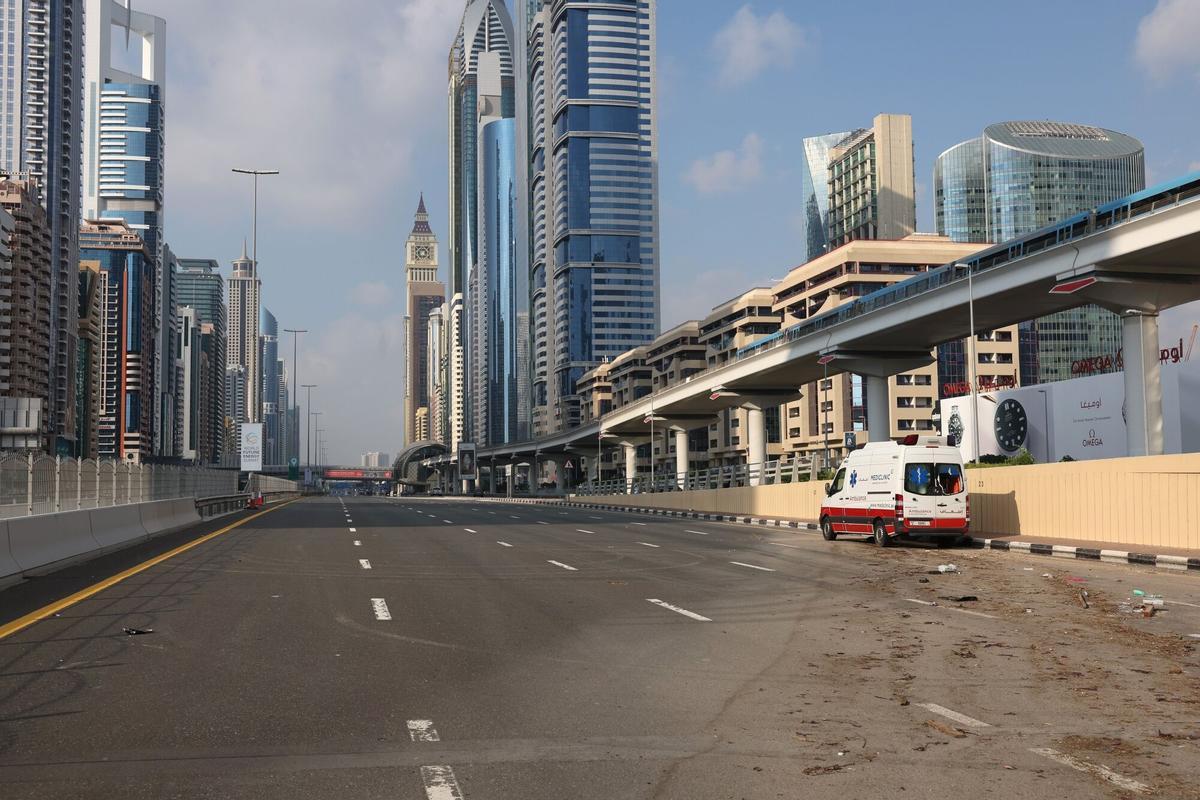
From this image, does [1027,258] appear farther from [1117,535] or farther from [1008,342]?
[1008,342]

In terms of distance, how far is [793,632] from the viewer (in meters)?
11.3

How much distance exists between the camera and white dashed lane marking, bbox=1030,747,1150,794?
5.48 meters

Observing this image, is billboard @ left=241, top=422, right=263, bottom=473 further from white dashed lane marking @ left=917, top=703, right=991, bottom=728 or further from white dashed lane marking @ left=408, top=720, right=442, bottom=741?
white dashed lane marking @ left=917, top=703, right=991, bottom=728

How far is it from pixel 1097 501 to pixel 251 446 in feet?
187

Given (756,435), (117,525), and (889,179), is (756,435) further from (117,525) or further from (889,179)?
(889,179)

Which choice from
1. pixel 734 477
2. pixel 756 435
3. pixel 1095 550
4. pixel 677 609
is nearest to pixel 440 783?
pixel 677 609

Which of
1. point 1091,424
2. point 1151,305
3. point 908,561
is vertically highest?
point 1151,305

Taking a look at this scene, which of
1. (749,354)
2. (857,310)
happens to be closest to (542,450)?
(749,354)

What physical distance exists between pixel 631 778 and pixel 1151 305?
4012 cm

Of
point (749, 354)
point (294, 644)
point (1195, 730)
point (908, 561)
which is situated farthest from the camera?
point (749, 354)

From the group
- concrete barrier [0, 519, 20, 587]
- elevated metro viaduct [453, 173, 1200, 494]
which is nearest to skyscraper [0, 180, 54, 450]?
elevated metro viaduct [453, 173, 1200, 494]

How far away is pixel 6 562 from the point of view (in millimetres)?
16125

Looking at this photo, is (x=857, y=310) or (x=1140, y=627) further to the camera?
(x=857, y=310)

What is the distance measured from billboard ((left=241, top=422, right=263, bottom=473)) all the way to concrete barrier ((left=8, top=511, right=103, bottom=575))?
1906 inches
